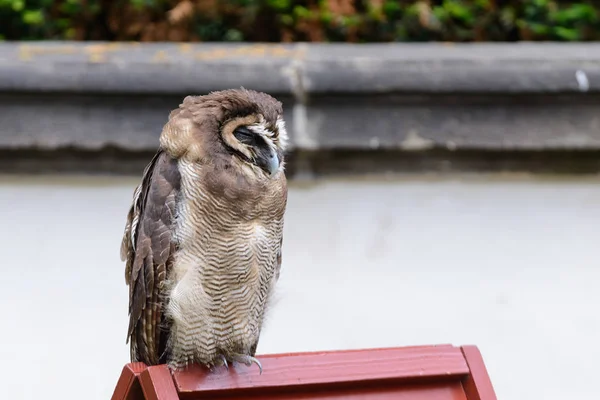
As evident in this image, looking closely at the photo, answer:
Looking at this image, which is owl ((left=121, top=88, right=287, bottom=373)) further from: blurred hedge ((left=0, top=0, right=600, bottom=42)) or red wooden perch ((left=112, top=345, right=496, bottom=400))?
blurred hedge ((left=0, top=0, right=600, bottom=42))

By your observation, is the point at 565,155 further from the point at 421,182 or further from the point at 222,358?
the point at 222,358

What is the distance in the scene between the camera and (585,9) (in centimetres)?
354

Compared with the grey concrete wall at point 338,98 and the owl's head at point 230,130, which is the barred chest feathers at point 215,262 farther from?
the grey concrete wall at point 338,98

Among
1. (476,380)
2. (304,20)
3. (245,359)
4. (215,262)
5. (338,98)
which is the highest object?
(304,20)

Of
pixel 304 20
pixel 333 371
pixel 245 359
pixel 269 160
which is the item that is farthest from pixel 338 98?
pixel 333 371

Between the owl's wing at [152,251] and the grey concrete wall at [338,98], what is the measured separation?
585 mm

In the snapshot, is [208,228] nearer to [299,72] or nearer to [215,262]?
[215,262]

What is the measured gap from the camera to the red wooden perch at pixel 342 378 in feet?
6.61

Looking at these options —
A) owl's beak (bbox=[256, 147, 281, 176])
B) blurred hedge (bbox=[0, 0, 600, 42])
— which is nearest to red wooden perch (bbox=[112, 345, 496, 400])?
owl's beak (bbox=[256, 147, 281, 176])

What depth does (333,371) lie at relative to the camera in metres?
2.06

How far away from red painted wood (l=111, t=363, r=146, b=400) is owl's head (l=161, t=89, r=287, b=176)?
0.60 meters

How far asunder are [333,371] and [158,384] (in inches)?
15.2

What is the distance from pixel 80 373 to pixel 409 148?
4.53ft

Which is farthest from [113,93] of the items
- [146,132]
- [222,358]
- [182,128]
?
[222,358]
